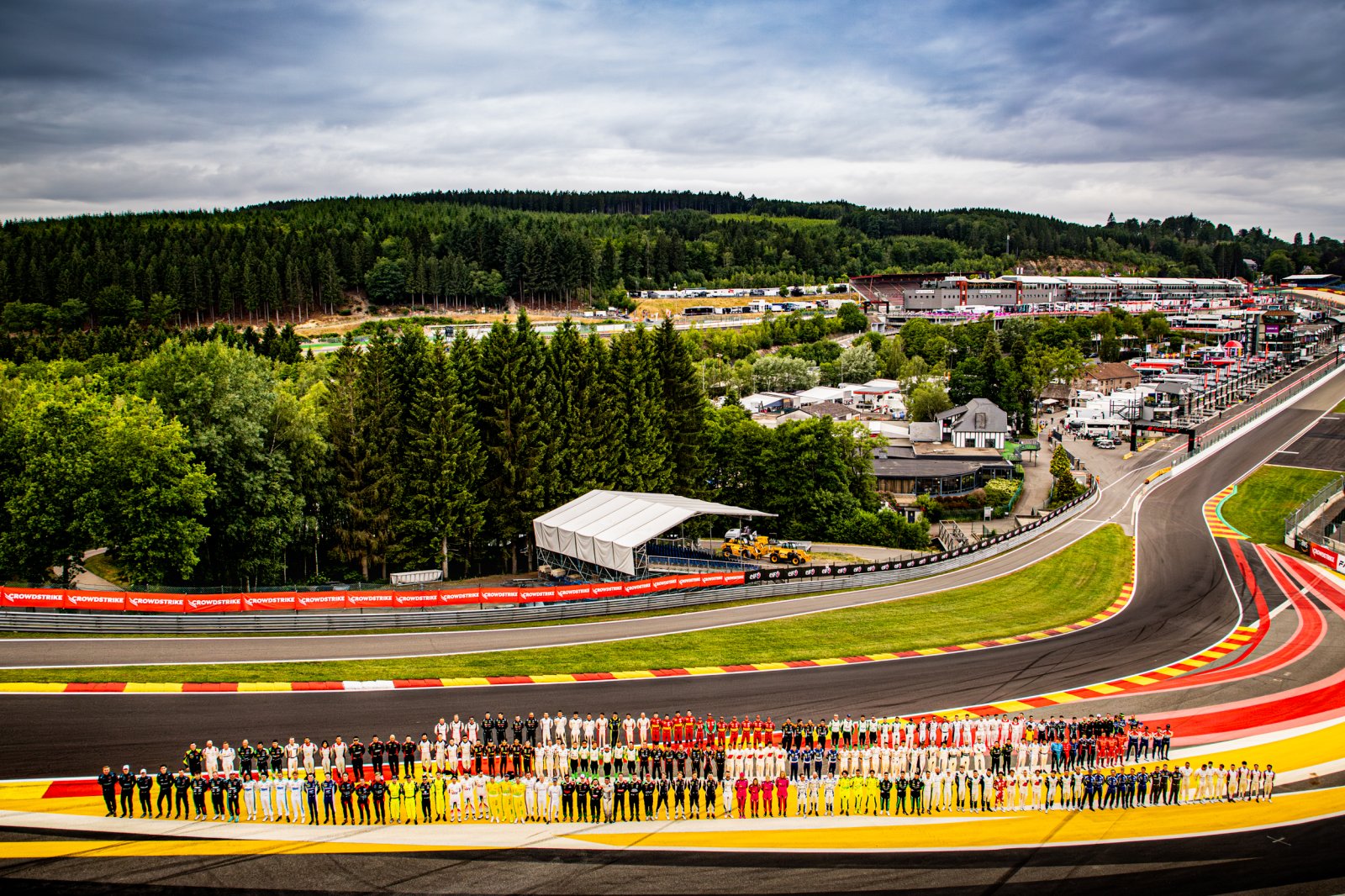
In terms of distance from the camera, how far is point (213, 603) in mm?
35812

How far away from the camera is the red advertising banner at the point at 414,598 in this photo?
3838cm

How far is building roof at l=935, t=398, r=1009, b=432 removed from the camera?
3410 inches

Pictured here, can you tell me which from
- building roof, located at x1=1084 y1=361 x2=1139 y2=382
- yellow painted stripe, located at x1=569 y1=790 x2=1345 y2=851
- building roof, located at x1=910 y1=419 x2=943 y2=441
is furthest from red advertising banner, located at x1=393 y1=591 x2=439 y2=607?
building roof, located at x1=1084 y1=361 x2=1139 y2=382

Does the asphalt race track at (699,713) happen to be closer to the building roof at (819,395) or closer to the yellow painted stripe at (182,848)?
the yellow painted stripe at (182,848)

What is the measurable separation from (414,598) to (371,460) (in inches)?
404

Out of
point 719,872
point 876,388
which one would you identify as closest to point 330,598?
point 719,872

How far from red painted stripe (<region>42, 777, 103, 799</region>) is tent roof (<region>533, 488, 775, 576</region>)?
74.7 feet

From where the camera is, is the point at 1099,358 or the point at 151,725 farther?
the point at 1099,358

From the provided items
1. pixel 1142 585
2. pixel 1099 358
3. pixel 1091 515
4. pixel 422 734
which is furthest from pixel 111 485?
pixel 1099 358

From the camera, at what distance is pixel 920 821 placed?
23.0 metres

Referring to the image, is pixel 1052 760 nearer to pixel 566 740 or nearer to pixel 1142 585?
pixel 566 740

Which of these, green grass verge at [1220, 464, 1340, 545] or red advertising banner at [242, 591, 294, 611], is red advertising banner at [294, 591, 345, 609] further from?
green grass verge at [1220, 464, 1340, 545]

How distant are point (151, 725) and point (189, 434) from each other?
71.3 ft

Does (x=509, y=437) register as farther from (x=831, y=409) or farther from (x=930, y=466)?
(x=831, y=409)
